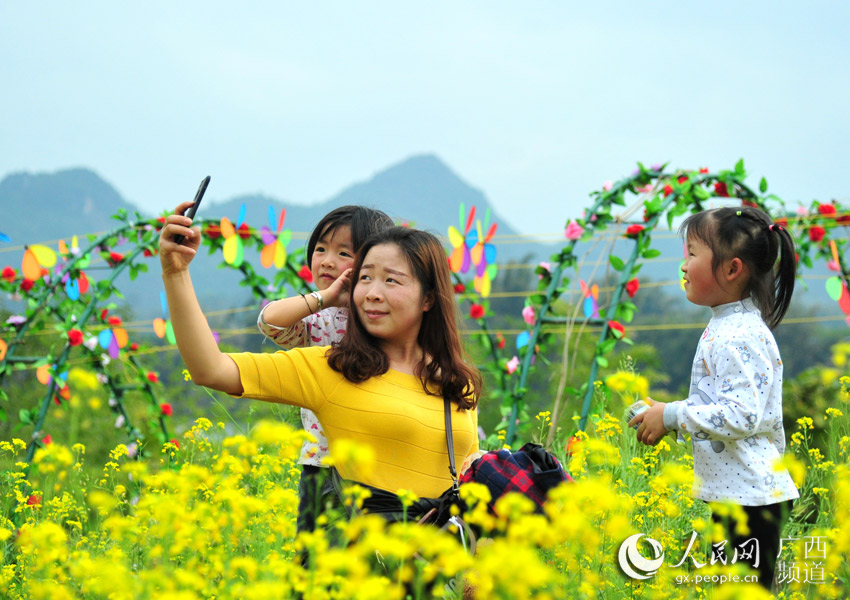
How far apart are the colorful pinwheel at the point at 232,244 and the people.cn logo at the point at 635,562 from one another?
3.18 metres

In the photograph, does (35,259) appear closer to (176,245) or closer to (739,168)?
(176,245)

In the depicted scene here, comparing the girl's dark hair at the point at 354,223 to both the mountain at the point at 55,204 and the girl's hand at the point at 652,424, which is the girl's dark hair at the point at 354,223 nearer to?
the girl's hand at the point at 652,424

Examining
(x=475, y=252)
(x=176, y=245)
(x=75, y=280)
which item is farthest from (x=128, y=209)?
(x=176, y=245)

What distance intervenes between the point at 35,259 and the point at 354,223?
2.92 meters

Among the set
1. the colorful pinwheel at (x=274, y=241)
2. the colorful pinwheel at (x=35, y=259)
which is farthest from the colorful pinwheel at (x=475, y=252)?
the colorful pinwheel at (x=35, y=259)

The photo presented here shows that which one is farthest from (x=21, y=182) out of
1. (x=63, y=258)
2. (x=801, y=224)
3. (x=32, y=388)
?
(x=801, y=224)

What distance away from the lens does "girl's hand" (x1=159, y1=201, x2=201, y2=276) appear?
5.41ft

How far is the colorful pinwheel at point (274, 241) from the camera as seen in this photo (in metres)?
4.63

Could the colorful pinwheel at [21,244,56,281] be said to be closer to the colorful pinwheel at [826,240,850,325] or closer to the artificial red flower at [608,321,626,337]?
the artificial red flower at [608,321,626,337]

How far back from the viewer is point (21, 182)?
11945mm

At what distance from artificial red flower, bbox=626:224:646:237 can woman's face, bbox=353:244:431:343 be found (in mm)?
2657

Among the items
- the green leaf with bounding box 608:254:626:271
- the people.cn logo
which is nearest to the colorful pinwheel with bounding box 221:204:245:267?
the green leaf with bounding box 608:254:626:271

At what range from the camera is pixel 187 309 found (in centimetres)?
170

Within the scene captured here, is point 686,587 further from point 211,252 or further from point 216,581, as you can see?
point 211,252
